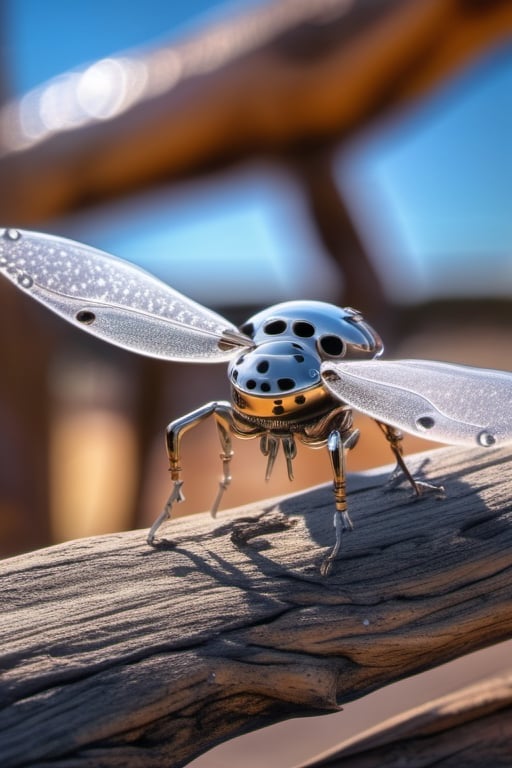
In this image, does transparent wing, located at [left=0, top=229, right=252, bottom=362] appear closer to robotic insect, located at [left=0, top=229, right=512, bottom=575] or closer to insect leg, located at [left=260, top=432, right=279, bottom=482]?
robotic insect, located at [left=0, top=229, right=512, bottom=575]

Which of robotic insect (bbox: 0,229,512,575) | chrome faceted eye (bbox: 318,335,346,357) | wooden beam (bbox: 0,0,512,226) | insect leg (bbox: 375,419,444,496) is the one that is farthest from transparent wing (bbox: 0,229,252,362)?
wooden beam (bbox: 0,0,512,226)

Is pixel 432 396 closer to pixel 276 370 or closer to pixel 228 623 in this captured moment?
pixel 276 370

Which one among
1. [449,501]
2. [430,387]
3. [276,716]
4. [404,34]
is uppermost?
[404,34]

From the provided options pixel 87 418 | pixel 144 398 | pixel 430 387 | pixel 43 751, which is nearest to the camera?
pixel 43 751

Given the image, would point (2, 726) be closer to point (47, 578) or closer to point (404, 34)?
point (47, 578)

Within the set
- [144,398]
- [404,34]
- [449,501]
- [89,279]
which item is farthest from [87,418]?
[449,501]

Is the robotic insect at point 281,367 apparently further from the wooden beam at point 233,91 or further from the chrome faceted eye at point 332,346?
the wooden beam at point 233,91

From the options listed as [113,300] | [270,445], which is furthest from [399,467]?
[113,300]
